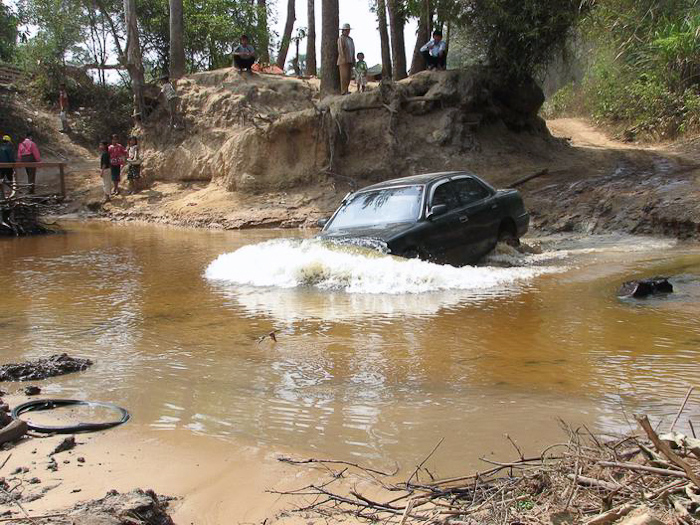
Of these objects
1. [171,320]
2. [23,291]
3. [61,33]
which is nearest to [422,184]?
[171,320]

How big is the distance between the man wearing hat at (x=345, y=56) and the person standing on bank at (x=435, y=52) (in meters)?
2.00

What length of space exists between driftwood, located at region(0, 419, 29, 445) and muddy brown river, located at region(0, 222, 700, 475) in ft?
1.97

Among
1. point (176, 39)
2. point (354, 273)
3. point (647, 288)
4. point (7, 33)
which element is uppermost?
point (7, 33)

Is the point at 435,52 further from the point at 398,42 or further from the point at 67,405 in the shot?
the point at 67,405

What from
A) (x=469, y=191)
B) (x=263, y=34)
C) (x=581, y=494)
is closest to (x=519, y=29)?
(x=469, y=191)

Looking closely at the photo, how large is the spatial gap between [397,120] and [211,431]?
1511cm

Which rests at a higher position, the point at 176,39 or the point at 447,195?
the point at 176,39

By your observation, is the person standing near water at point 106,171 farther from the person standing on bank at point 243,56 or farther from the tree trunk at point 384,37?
the tree trunk at point 384,37

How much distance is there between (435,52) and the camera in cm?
1889

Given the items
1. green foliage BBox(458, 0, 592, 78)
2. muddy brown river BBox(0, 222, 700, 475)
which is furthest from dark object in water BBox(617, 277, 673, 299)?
green foliage BBox(458, 0, 592, 78)

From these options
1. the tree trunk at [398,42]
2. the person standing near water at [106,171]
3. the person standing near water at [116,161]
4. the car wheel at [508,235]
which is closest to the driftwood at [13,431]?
the car wheel at [508,235]

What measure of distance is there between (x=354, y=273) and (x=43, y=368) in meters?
4.15

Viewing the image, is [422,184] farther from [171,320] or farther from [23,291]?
[23,291]

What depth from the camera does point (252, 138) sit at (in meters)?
18.6
